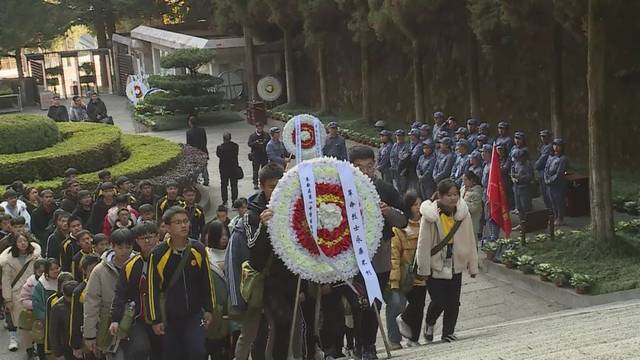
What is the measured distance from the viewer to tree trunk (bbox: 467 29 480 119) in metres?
20.8

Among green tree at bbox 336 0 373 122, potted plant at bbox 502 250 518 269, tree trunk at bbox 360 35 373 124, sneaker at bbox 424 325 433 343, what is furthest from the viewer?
tree trunk at bbox 360 35 373 124

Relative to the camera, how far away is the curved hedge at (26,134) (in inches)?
701

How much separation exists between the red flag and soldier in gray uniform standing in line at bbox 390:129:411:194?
10.2 ft

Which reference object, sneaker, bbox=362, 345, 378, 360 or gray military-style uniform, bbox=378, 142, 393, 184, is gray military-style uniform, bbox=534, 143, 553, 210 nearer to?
gray military-style uniform, bbox=378, 142, 393, 184

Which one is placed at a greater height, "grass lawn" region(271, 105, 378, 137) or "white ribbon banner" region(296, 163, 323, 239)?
"white ribbon banner" region(296, 163, 323, 239)

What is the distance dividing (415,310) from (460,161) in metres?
6.47

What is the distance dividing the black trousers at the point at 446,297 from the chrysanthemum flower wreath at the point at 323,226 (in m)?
1.55

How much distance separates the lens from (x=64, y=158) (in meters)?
17.0

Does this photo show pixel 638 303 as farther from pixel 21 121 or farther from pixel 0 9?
pixel 0 9

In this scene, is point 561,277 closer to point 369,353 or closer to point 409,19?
point 369,353

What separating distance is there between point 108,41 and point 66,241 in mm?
37725

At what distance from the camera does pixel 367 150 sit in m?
7.37

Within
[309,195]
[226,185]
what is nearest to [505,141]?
[226,185]

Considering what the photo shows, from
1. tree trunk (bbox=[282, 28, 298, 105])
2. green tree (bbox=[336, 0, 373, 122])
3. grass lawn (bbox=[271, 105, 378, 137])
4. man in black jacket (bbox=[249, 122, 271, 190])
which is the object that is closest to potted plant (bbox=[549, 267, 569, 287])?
man in black jacket (bbox=[249, 122, 271, 190])
